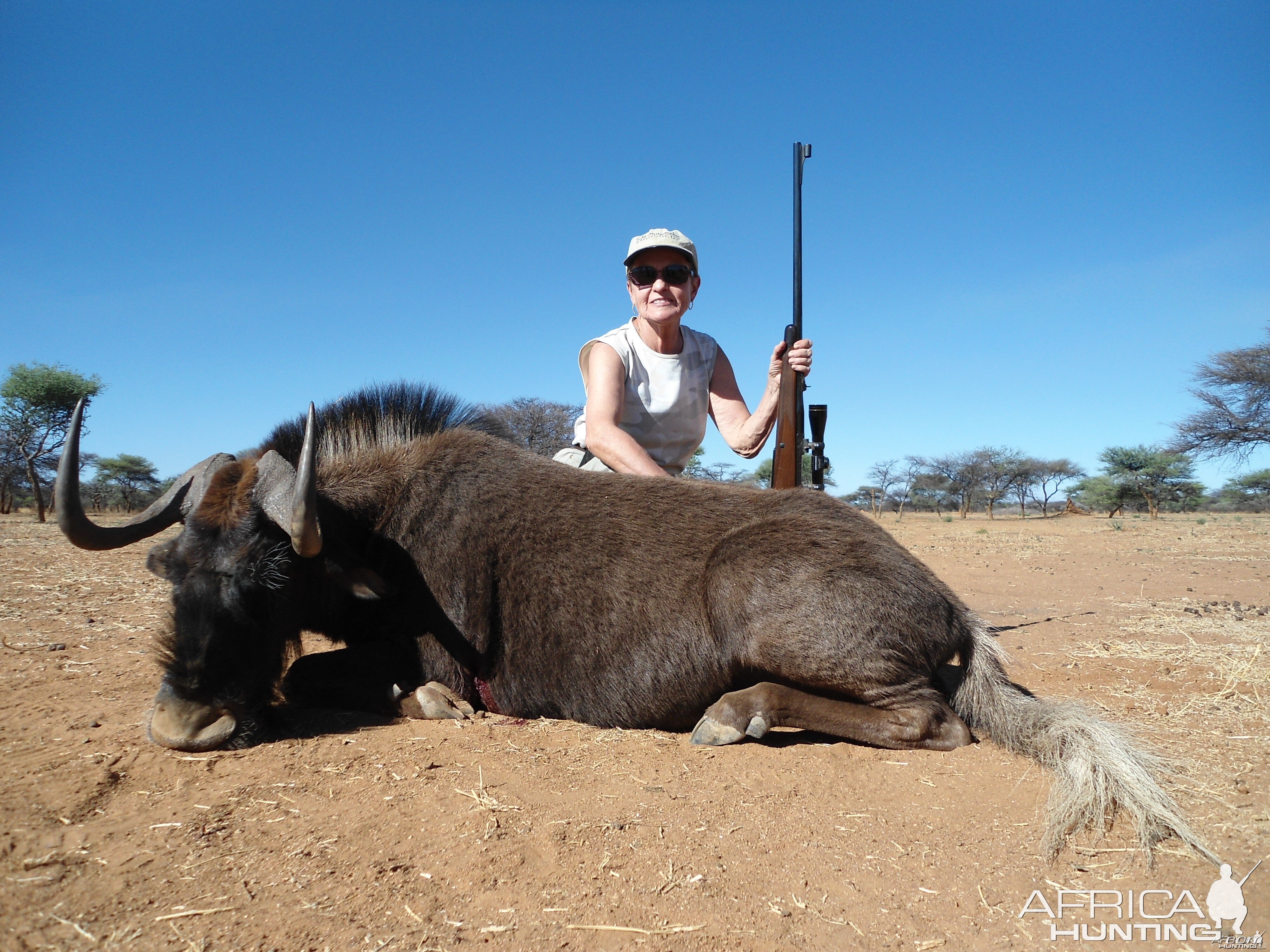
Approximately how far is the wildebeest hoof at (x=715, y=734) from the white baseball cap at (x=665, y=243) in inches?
126

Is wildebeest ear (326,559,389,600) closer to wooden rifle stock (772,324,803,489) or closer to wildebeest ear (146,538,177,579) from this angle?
wildebeest ear (146,538,177,579)

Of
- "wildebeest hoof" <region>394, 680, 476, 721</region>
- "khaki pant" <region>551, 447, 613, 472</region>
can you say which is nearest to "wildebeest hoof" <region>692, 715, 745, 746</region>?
"wildebeest hoof" <region>394, 680, 476, 721</region>

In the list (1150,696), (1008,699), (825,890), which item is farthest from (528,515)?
(1150,696)

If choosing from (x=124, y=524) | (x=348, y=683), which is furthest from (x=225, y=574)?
(x=348, y=683)

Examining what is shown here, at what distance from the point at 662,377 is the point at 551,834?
3456 millimetres

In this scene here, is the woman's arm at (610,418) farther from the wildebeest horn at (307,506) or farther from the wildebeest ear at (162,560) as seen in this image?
the wildebeest ear at (162,560)

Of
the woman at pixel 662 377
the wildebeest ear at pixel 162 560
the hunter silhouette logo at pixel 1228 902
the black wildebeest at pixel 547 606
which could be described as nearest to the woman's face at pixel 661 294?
the woman at pixel 662 377

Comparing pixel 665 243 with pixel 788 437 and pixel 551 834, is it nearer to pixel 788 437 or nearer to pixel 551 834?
pixel 788 437

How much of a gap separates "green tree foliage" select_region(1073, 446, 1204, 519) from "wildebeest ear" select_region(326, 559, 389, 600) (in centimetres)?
4668

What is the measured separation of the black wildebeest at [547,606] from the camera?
3.00 metres

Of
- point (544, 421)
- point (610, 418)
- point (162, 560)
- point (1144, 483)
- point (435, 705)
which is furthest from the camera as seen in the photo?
point (1144, 483)

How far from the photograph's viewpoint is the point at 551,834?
2260 mm

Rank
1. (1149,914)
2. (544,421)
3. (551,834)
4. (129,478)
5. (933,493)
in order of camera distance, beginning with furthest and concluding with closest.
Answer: (933,493) → (129,478) → (544,421) → (551,834) → (1149,914)

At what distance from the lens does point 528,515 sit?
3.62 meters
